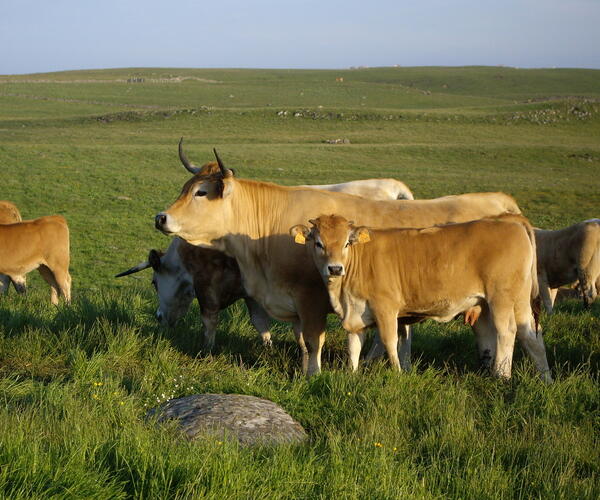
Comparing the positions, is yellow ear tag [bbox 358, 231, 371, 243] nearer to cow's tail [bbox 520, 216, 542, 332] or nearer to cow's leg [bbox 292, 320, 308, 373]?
cow's leg [bbox 292, 320, 308, 373]

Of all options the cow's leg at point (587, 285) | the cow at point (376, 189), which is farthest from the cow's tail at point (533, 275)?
the cow's leg at point (587, 285)

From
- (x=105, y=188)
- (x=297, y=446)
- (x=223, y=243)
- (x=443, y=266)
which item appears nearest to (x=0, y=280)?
(x=223, y=243)

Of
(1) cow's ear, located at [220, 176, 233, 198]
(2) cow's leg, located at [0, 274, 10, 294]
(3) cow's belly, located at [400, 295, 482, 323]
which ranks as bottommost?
(2) cow's leg, located at [0, 274, 10, 294]

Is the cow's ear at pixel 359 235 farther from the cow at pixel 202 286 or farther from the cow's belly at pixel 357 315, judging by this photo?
the cow at pixel 202 286

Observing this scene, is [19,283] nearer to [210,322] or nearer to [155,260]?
[155,260]

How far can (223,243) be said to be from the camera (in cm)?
864

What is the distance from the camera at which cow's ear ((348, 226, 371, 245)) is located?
7332 mm

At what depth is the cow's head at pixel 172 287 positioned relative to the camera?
10.0m

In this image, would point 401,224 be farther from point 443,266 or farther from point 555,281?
point 555,281

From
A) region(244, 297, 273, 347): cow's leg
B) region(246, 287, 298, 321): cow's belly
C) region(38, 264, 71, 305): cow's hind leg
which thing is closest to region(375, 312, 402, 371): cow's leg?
region(246, 287, 298, 321): cow's belly

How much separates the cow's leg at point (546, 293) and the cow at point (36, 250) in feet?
24.6

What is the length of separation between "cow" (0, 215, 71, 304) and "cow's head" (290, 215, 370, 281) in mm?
6288

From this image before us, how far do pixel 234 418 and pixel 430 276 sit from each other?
9.38ft

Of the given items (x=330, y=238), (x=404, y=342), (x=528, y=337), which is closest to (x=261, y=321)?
(x=404, y=342)
